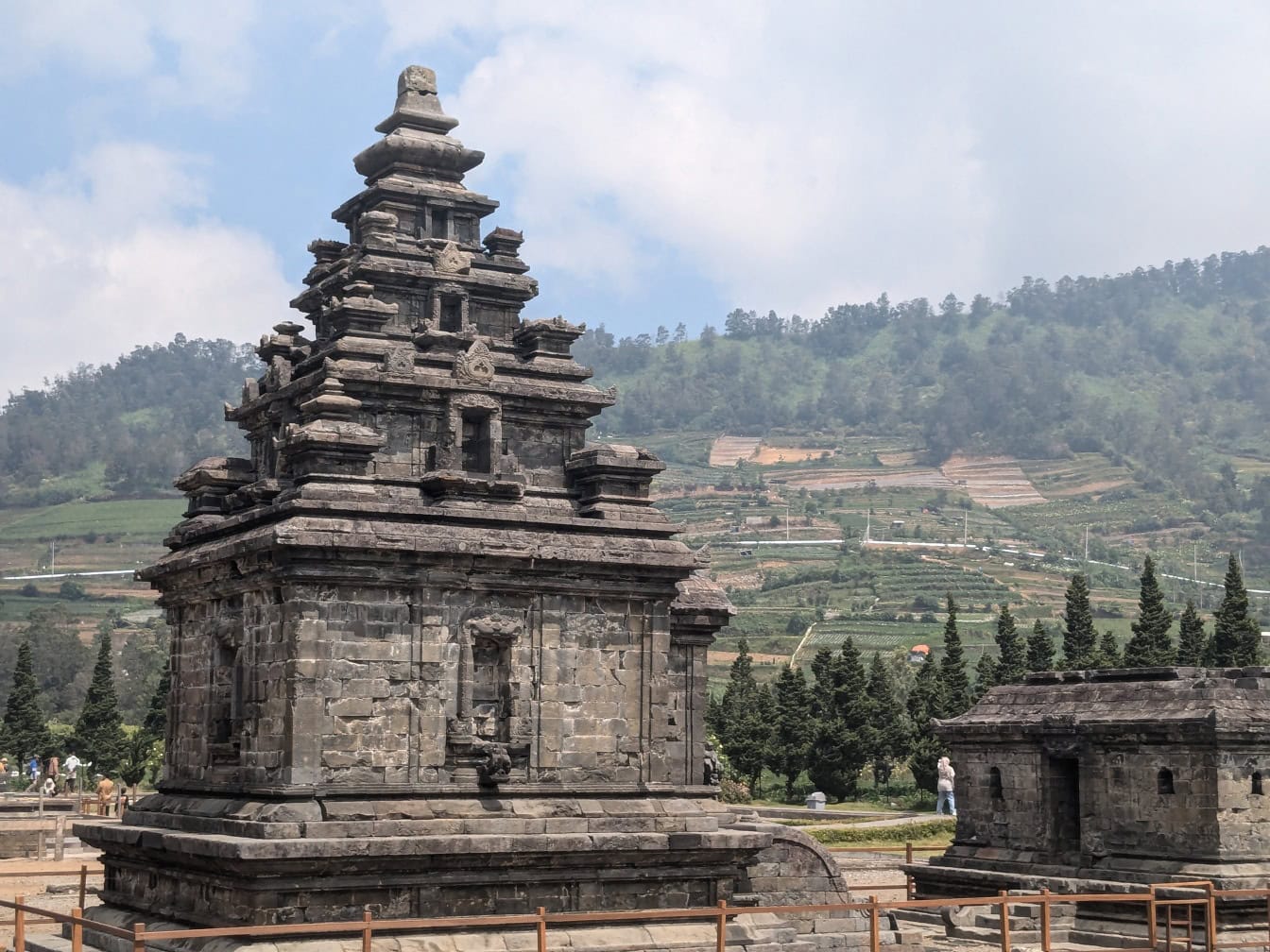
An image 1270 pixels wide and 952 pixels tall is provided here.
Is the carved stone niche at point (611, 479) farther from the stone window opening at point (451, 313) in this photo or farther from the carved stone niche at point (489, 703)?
the stone window opening at point (451, 313)

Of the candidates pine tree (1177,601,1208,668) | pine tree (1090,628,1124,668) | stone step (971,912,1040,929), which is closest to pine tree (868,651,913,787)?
pine tree (1090,628,1124,668)

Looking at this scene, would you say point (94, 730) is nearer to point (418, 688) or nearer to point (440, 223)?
point (440, 223)

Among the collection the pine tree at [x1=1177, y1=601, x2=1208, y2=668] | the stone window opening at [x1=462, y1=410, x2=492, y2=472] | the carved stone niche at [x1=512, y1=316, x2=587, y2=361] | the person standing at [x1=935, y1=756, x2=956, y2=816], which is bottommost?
the person standing at [x1=935, y1=756, x2=956, y2=816]

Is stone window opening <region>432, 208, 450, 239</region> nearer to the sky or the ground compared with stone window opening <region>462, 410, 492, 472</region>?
nearer to the sky

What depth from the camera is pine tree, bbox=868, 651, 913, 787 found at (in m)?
57.5

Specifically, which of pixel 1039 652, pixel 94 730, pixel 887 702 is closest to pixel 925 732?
pixel 887 702

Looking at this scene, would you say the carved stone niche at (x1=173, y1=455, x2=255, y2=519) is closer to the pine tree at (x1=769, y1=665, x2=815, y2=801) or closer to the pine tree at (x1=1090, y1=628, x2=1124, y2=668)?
the pine tree at (x1=1090, y1=628, x2=1124, y2=668)

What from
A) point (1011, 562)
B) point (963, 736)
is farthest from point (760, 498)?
point (963, 736)

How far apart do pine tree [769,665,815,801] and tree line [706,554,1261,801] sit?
0.03 meters

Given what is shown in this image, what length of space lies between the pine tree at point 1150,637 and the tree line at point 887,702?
0.04 metres

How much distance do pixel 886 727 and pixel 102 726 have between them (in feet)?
90.4

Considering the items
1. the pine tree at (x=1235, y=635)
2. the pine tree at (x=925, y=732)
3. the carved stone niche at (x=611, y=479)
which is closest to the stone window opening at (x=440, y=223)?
the carved stone niche at (x=611, y=479)

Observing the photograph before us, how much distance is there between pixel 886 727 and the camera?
192 ft

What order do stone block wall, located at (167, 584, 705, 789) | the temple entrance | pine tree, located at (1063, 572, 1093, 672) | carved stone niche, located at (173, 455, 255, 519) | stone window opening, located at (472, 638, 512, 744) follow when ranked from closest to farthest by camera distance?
stone block wall, located at (167, 584, 705, 789)
stone window opening, located at (472, 638, 512, 744)
carved stone niche, located at (173, 455, 255, 519)
the temple entrance
pine tree, located at (1063, 572, 1093, 672)
